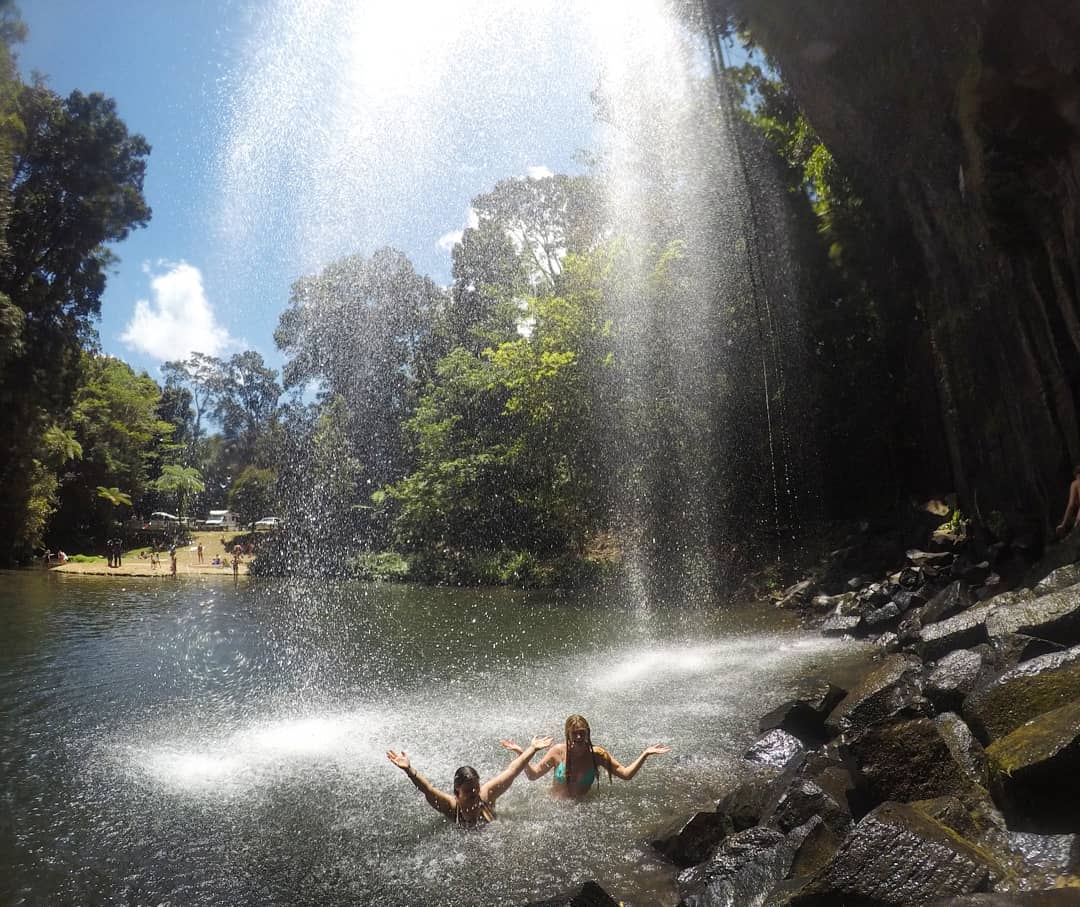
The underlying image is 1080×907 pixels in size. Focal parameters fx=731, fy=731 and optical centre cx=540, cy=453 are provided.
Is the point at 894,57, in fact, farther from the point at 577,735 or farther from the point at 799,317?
the point at 577,735

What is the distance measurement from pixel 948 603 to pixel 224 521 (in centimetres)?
6001

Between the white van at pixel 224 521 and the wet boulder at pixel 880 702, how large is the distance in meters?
53.3

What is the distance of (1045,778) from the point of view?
3.78 m

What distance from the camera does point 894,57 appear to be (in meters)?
12.9

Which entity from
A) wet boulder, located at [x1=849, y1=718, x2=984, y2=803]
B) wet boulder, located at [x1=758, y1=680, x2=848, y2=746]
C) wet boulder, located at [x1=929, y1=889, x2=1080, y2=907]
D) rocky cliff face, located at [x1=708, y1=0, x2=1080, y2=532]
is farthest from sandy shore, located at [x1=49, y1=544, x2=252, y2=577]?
wet boulder, located at [x1=929, y1=889, x2=1080, y2=907]

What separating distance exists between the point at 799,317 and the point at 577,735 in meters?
18.8

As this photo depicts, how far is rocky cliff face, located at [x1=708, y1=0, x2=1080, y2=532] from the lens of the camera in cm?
992

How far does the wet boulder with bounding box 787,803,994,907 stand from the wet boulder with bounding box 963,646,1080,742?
5.45ft

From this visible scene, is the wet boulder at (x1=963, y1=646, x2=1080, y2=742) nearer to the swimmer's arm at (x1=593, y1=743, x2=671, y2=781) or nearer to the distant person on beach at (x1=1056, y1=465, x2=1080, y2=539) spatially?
the swimmer's arm at (x1=593, y1=743, x2=671, y2=781)

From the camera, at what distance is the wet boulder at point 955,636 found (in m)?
7.99

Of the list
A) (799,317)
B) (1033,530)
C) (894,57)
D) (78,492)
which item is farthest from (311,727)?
(78,492)

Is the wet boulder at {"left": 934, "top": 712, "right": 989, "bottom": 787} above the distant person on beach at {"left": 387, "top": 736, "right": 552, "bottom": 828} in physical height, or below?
above

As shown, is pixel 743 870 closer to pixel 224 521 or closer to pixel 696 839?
pixel 696 839

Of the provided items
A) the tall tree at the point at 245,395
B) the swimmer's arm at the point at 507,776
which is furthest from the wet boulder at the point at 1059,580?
the tall tree at the point at 245,395
